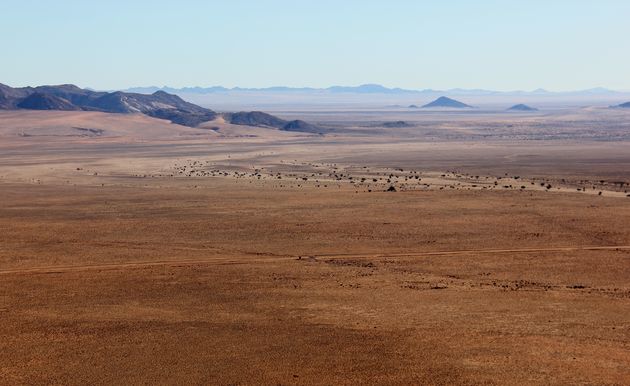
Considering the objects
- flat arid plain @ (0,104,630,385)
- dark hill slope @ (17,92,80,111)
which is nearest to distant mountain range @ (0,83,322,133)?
dark hill slope @ (17,92,80,111)

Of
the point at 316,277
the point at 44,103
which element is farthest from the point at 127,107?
the point at 316,277

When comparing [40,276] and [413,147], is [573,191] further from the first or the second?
[413,147]

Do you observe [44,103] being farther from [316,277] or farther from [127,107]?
[316,277]

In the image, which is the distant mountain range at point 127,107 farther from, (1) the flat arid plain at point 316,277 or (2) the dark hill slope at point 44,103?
(1) the flat arid plain at point 316,277

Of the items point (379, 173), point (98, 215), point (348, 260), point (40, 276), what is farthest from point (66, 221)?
point (379, 173)

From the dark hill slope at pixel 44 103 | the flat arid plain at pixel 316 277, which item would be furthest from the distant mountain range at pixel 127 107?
the flat arid plain at pixel 316 277

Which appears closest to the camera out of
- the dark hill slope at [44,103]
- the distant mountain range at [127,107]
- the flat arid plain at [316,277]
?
the flat arid plain at [316,277]

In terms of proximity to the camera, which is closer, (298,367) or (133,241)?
(298,367)

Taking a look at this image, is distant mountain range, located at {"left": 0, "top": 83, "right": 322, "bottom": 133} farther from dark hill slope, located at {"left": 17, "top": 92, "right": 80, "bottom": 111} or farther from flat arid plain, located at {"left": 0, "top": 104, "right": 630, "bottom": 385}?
flat arid plain, located at {"left": 0, "top": 104, "right": 630, "bottom": 385}
